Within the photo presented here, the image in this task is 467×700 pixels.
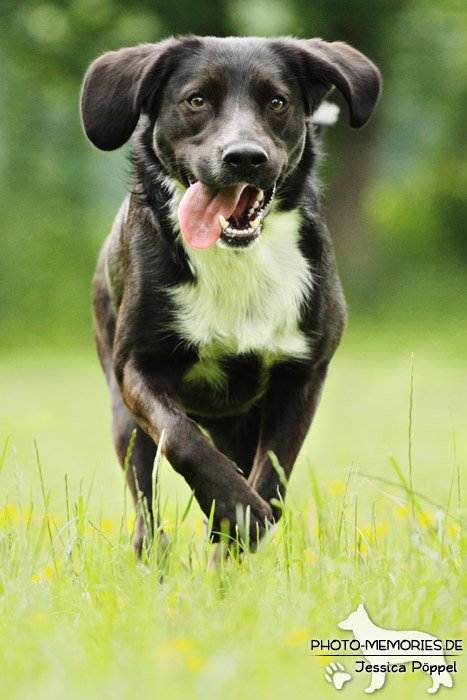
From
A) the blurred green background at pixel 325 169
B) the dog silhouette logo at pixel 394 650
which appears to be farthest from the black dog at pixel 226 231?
the blurred green background at pixel 325 169

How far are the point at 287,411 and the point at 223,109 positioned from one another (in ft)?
3.82

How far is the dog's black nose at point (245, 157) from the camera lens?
3.96m

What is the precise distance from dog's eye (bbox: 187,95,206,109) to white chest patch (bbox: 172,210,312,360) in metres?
0.50

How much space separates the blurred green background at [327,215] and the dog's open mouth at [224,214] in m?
5.27

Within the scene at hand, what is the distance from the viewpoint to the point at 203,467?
3.71 metres

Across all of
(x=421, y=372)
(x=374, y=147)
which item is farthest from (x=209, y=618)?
(x=374, y=147)

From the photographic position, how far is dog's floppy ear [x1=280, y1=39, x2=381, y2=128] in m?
4.41

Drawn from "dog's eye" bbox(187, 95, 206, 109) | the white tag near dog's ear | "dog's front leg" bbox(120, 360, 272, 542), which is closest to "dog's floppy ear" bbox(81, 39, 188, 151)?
"dog's eye" bbox(187, 95, 206, 109)

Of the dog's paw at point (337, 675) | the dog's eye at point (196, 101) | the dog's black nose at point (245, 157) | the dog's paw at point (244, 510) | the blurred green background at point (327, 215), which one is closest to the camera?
the dog's paw at point (337, 675)

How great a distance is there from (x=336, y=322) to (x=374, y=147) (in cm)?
1335

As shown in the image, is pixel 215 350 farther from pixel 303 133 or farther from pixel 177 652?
pixel 177 652

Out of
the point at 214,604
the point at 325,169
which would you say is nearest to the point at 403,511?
the point at 214,604

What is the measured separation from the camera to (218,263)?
439 cm

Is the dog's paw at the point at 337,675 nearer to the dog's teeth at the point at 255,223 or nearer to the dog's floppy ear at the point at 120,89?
the dog's teeth at the point at 255,223
